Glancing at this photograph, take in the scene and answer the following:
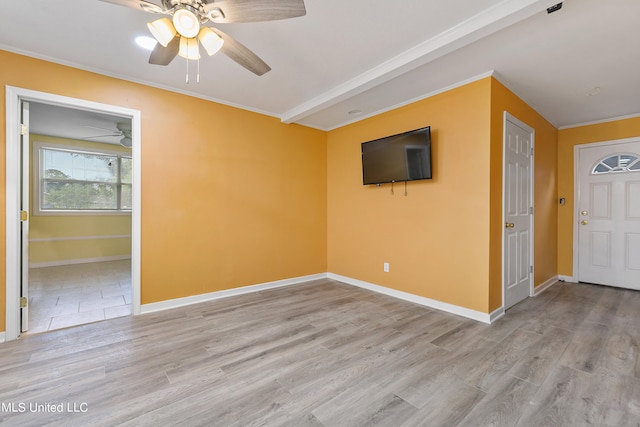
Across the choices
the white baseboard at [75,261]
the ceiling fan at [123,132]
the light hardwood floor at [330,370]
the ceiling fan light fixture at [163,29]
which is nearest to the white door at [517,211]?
the light hardwood floor at [330,370]

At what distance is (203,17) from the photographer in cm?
169

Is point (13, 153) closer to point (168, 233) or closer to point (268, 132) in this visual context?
point (168, 233)

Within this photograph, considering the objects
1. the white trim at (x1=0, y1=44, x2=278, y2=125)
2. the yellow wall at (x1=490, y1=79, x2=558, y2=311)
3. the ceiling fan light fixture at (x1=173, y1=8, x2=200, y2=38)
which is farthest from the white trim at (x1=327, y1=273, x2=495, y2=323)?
the ceiling fan light fixture at (x1=173, y1=8, x2=200, y2=38)

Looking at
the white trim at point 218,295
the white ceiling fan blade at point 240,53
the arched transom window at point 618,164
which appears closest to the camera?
the white ceiling fan blade at point 240,53

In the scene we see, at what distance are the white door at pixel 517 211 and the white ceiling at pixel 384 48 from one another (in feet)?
1.70

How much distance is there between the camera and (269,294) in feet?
12.3

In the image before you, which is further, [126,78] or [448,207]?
[448,207]

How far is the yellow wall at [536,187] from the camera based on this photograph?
284 cm

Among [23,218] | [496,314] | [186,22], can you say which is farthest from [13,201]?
[496,314]

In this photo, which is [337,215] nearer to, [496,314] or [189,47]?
[496,314]

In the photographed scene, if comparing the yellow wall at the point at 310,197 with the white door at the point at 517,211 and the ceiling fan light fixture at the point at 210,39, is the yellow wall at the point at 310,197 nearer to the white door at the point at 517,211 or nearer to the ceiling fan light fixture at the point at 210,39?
the white door at the point at 517,211
